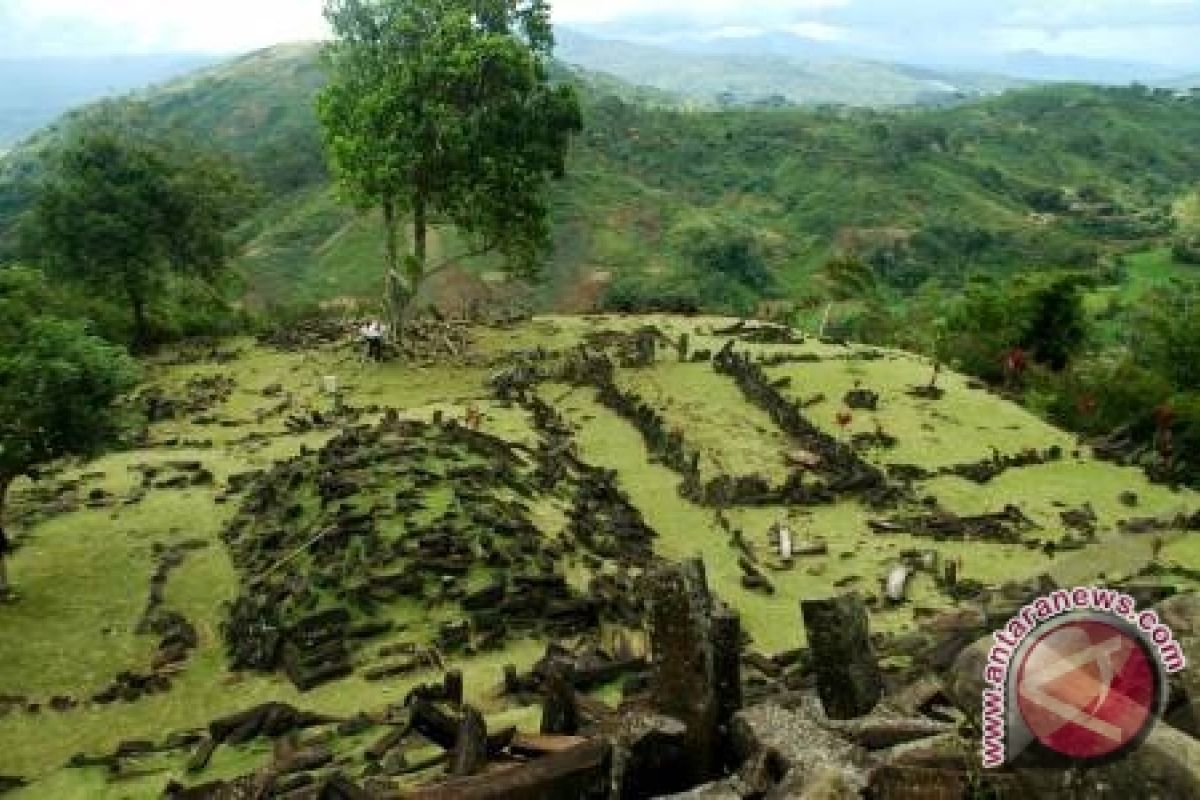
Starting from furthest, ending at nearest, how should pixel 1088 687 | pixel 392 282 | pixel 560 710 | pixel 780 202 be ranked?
pixel 780 202, pixel 392 282, pixel 560 710, pixel 1088 687

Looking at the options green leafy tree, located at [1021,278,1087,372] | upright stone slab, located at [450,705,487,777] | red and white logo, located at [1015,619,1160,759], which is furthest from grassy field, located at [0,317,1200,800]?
green leafy tree, located at [1021,278,1087,372]

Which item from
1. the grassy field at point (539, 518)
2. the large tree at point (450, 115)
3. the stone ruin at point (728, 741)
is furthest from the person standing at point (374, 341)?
the stone ruin at point (728, 741)

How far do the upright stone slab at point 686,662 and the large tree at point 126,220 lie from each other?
37.5 m

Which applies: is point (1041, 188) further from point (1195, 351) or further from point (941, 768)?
point (941, 768)

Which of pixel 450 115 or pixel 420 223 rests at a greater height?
pixel 450 115

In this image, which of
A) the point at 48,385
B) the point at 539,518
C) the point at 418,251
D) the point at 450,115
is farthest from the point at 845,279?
the point at 48,385

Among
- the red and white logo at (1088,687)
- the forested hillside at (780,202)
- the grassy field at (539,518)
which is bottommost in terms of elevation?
the forested hillside at (780,202)

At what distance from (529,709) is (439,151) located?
2656 centimetres

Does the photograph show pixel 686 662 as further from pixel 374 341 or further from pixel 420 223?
pixel 420 223

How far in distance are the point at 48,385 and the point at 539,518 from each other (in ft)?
27.9

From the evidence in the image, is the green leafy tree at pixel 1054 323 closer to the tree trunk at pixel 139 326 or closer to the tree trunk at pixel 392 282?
the tree trunk at pixel 392 282

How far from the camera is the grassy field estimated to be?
15273mm

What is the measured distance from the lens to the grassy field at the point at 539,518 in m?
15.3

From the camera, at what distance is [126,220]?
138 ft
